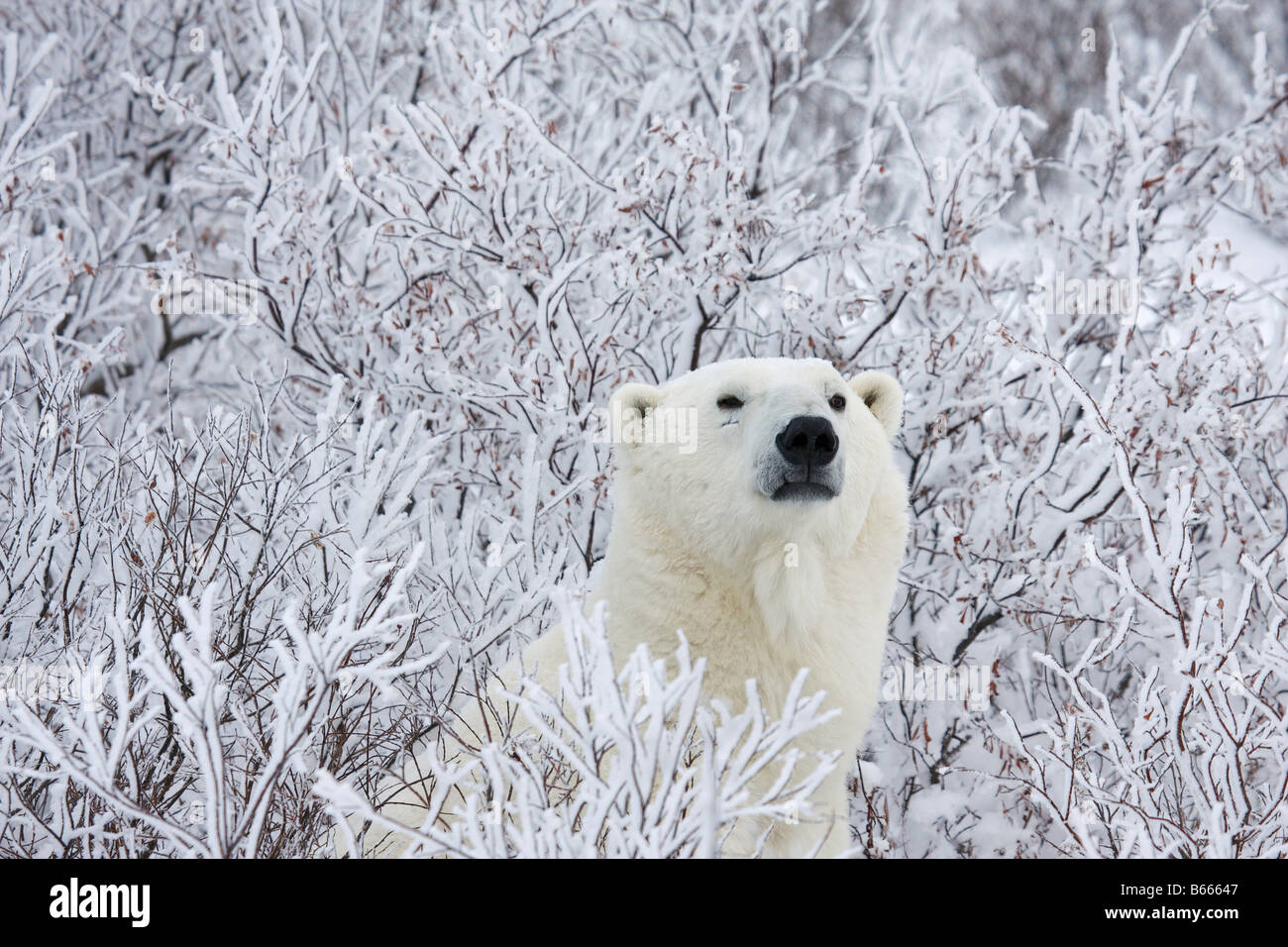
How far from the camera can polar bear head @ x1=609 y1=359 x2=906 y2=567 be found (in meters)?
2.63

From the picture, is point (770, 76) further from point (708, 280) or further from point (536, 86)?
point (708, 280)

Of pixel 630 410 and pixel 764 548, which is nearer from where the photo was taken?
pixel 764 548

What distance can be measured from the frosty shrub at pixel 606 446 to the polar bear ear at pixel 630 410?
24.1 inches

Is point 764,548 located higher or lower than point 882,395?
lower

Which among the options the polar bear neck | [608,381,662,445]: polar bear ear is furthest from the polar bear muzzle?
[608,381,662,445]: polar bear ear

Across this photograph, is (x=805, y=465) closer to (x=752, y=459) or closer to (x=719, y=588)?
Answer: (x=752, y=459)

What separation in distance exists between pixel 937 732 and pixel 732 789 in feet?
8.06

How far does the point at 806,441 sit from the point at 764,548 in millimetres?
312

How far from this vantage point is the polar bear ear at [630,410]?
2.96 metres

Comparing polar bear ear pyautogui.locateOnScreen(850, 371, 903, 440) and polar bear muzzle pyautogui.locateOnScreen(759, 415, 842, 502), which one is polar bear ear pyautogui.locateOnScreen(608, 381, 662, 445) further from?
polar bear ear pyautogui.locateOnScreen(850, 371, 903, 440)

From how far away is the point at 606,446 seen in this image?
163 inches

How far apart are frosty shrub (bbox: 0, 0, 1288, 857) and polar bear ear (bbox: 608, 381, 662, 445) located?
613 millimetres

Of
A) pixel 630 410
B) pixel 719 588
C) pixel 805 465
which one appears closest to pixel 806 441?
pixel 805 465

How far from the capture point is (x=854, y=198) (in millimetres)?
4180
